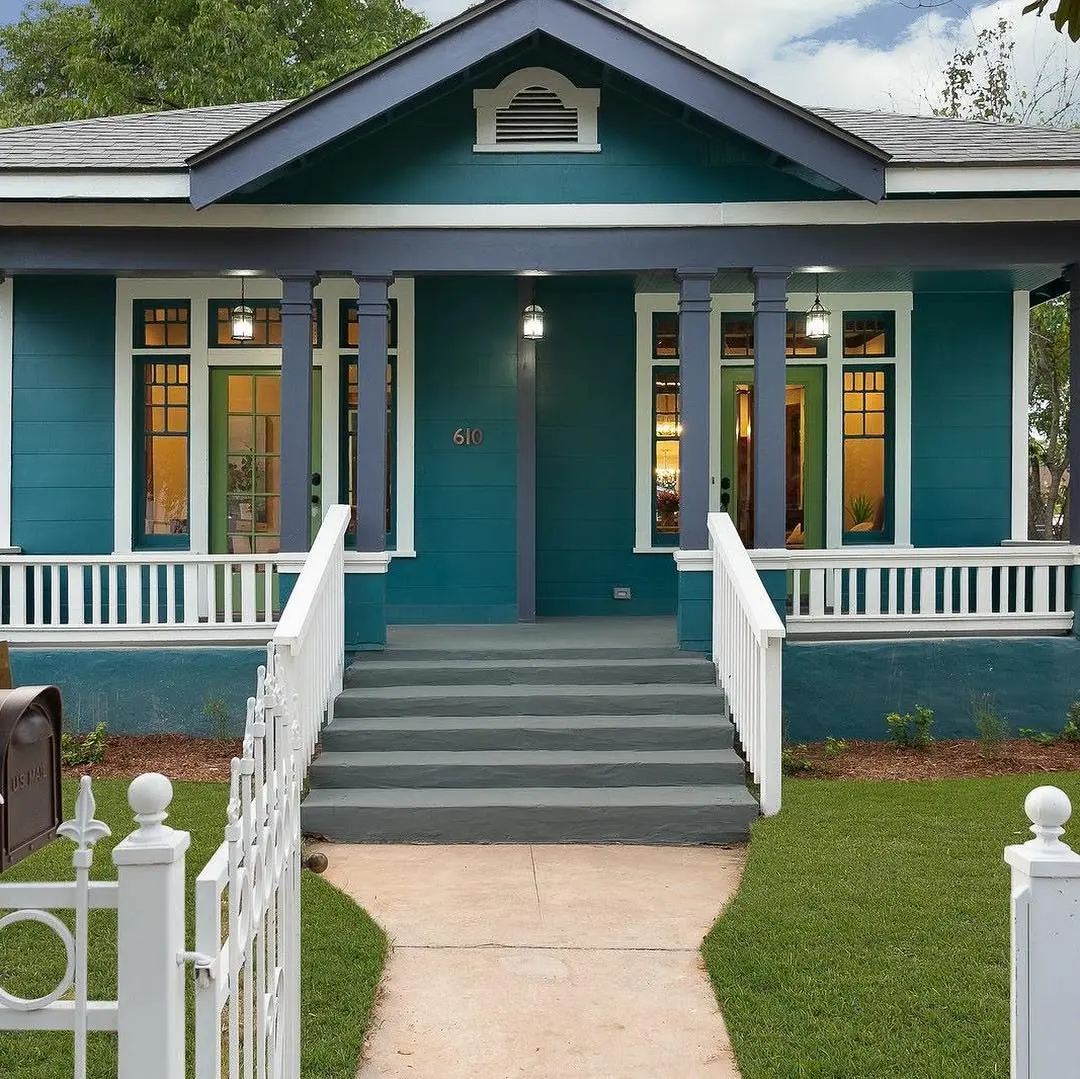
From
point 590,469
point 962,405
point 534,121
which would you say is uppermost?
point 534,121

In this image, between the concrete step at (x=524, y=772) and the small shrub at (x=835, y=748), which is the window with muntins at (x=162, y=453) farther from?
the small shrub at (x=835, y=748)

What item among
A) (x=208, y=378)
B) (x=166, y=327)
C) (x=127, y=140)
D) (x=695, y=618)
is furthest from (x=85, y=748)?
(x=127, y=140)

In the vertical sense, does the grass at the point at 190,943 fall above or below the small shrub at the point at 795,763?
below

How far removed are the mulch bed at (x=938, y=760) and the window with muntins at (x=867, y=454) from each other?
2364 millimetres

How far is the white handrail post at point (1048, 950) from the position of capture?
215 cm

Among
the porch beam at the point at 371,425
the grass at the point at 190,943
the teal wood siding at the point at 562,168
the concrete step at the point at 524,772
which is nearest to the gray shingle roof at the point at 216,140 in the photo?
the teal wood siding at the point at 562,168

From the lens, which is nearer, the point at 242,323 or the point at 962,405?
the point at 242,323

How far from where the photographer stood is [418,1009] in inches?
146

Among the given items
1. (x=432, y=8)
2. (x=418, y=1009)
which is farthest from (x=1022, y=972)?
(x=432, y=8)

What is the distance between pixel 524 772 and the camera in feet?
20.1

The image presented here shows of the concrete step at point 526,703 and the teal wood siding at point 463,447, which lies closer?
the concrete step at point 526,703

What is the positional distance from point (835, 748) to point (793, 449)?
123 inches

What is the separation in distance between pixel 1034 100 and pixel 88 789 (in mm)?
23225

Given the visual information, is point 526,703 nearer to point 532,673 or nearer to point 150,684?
point 532,673
